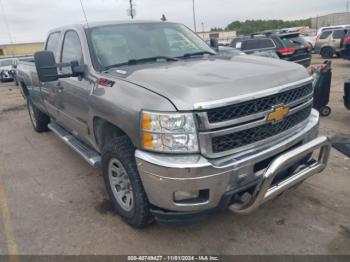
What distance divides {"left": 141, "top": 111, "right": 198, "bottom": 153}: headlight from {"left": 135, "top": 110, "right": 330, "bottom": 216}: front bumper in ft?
0.24

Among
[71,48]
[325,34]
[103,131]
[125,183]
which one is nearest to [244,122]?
[125,183]

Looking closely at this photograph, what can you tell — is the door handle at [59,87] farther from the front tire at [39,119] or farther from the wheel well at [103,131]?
the front tire at [39,119]

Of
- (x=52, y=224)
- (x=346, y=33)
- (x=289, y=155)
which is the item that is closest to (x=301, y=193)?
(x=289, y=155)

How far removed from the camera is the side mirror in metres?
3.24

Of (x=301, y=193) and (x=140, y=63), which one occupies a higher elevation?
(x=140, y=63)

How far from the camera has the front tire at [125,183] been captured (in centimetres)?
279

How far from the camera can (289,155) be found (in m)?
2.53

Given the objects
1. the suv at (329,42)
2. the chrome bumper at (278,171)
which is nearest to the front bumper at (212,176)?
the chrome bumper at (278,171)

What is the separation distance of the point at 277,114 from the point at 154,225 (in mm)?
1611

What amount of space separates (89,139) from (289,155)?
2.30 m

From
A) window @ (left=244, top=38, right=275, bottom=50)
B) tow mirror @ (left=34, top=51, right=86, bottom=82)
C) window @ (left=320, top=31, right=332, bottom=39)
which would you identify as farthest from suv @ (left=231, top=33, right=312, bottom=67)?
tow mirror @ (left=34, top=51, right=86, bottom=82)

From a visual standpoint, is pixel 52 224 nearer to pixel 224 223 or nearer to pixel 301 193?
pixel 224 223

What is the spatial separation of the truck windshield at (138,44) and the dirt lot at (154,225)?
1684 millimetres

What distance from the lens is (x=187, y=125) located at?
236 centimetres
